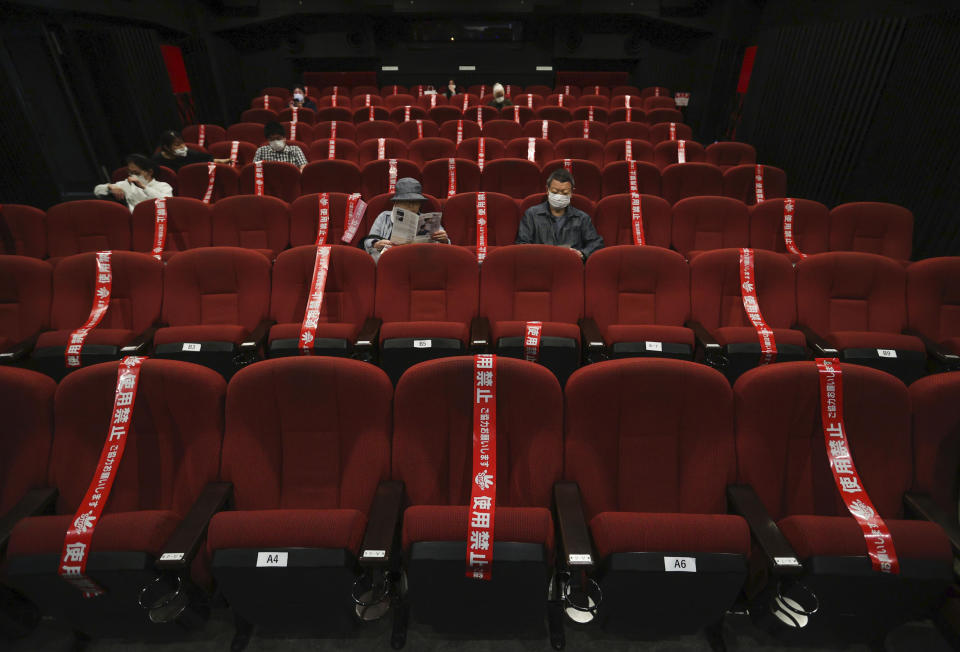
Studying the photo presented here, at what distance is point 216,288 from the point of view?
2.21 m

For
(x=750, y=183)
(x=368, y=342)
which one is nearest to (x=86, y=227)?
(x=368, y=342)

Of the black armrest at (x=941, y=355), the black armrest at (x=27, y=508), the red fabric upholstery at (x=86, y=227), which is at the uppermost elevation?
the red fabric upholstery at (x=86, y=227)

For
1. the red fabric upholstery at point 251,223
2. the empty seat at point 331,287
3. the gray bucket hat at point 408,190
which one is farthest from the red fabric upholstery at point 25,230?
the gray bucket hat at point 408,190

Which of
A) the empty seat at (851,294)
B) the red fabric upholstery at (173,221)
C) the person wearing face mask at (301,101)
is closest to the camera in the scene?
the empty seat at (851,294)

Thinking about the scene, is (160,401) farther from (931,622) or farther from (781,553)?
(931,622)

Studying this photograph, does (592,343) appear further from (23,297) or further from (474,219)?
(23,297)

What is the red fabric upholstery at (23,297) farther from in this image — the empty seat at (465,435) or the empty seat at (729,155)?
the empty seat at (729,155)

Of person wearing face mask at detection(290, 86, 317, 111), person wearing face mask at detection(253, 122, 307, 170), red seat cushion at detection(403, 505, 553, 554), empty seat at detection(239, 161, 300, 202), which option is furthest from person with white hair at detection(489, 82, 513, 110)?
red seat cushion at detection(403, 505, 553, 554)

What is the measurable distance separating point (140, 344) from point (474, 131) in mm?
4216

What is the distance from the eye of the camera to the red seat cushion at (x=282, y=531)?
1.04 meters

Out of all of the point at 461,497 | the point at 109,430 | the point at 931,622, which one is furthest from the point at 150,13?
the point at 931,622

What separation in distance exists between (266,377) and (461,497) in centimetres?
63

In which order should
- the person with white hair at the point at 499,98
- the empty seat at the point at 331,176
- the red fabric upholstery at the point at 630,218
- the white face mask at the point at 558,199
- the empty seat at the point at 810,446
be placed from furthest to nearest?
the person with white hair at the point at 499,98 → the empty seat at the point at 331,176 → the red fabric upholstery at the point at 630,218 → the white face mask at the point at 558,199 → the empty seat at the point at 810,446

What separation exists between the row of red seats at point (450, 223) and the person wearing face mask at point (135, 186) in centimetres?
48
